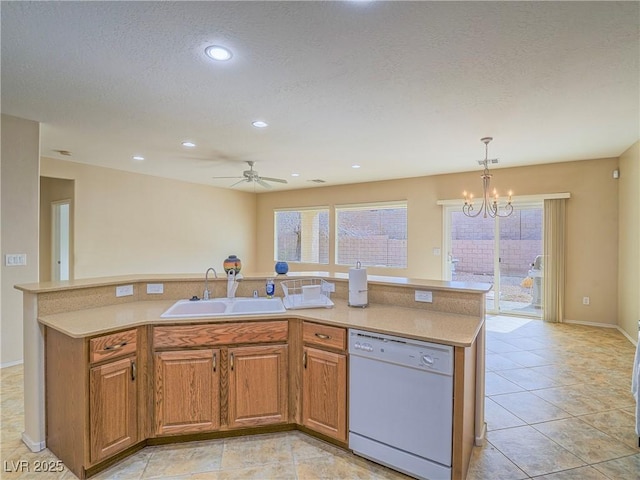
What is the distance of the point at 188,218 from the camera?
6.94 m

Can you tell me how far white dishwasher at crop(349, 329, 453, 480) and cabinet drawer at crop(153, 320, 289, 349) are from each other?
0.56 meters

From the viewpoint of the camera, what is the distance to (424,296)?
246cm

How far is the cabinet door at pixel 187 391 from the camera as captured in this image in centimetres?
209

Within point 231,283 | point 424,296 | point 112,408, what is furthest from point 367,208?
point 112,408

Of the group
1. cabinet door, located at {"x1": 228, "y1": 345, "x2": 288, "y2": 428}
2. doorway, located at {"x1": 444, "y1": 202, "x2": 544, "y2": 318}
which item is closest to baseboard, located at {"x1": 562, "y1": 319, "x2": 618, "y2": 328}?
doorway, located at {"x1": 444, "y1": 202, "x2": 544, "y2": 318}

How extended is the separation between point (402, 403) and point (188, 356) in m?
1.37

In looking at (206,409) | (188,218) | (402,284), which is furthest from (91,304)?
(188,218)

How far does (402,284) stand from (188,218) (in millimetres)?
5674

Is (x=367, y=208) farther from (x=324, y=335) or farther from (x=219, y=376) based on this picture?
(x=219, y=376)

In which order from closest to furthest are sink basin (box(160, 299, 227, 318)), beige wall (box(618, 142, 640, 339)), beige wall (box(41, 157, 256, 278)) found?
sink basin (box(160, 299, 227, 318)) < beige wall (box(618, 142, 640, 339)) < beige wall (box(41, 157, 256, 278))

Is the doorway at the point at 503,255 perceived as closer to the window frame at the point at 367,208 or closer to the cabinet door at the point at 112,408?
the window frame at the point at 367,208

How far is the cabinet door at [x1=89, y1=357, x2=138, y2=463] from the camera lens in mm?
1839

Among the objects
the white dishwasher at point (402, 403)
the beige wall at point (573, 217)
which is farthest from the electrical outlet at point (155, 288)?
the beige wall at point (573, 217)

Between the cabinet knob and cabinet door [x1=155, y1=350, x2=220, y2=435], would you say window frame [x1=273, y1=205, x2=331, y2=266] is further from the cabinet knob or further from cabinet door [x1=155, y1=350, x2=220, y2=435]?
the cabinet knob
